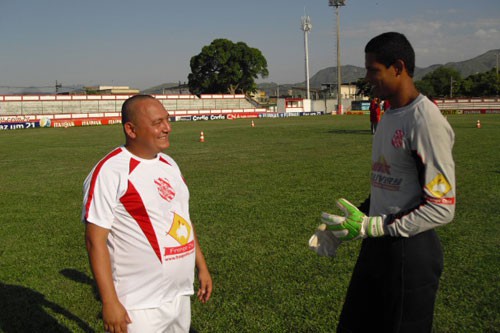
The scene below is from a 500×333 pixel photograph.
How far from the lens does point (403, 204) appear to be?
250cm

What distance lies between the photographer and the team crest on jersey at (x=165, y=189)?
8.86ft

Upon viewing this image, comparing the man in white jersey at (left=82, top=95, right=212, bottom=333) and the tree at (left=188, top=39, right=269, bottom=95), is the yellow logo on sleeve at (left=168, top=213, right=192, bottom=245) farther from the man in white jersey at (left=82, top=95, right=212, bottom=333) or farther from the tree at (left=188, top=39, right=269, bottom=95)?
the tree at (left=188, top=39, right=269, bottom=95)

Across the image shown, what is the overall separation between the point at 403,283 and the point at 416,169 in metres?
0.61

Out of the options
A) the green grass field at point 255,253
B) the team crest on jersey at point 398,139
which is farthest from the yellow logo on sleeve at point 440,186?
the green grass field at point 255,253

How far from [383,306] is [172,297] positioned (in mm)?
1218

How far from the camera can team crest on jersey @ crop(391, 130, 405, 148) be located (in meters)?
2.44

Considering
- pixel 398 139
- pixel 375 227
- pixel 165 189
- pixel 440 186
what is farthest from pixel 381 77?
pixel 165 189

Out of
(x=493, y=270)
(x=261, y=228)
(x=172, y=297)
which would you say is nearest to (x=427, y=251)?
(x=172, y=297)

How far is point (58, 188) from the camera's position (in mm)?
10984

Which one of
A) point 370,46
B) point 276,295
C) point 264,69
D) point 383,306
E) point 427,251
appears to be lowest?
point 276,295

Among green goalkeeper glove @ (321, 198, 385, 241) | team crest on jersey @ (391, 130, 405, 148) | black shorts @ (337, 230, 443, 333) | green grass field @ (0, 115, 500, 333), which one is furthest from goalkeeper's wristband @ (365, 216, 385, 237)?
green grass field @ (0, 115, 500, 333)

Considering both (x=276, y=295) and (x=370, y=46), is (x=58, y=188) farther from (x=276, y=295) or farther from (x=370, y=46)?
(x=370, y=46)

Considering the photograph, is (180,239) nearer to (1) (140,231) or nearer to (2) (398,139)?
(1) (140,231)

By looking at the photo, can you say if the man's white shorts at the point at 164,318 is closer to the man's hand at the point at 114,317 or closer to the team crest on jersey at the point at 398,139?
the man's hand at the point at 114,317
